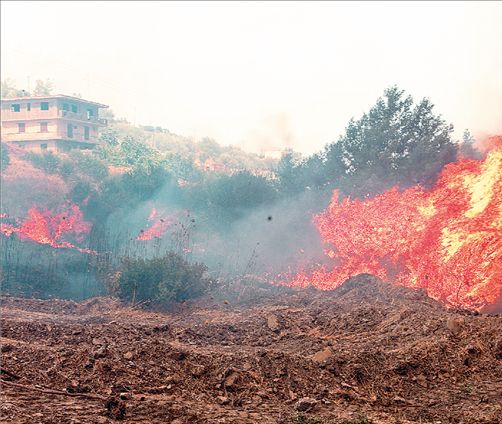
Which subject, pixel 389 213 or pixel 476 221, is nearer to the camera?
pixel 476 221

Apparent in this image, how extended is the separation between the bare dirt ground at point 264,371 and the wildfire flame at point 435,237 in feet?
18.5

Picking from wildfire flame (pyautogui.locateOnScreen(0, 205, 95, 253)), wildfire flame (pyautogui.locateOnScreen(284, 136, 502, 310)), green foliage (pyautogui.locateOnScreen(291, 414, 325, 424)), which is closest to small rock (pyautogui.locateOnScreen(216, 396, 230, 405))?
green foliage (pyautogui.locateOnScreen(291, 414, 325, 424))

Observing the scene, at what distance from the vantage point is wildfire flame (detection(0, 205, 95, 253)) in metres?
31.7

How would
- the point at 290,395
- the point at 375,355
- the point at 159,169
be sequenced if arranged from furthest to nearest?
1. the point at 159,169
2. the point at 375,355
3. the point at 290,395

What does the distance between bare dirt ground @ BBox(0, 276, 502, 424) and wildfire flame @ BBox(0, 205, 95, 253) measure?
18.2 m

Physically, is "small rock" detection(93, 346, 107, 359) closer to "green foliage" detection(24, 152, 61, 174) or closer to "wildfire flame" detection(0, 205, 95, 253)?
"wildfire flame" detection(0, 205, 95, 253)

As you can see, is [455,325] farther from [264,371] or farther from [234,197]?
[234,197]

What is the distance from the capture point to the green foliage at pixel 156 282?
20.0 metres

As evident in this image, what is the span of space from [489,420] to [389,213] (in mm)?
18954

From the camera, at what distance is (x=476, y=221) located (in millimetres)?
20844

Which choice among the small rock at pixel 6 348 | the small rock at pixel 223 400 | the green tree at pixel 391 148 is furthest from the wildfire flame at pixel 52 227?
the small rock at pixel 223 400

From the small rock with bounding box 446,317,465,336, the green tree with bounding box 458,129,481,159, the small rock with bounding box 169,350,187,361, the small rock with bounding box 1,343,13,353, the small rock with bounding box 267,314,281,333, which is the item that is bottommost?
the small rock with bounding box 169,350,187,361

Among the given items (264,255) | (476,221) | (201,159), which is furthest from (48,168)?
(476,221)

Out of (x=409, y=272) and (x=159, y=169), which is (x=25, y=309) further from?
(x=159, y=169)
